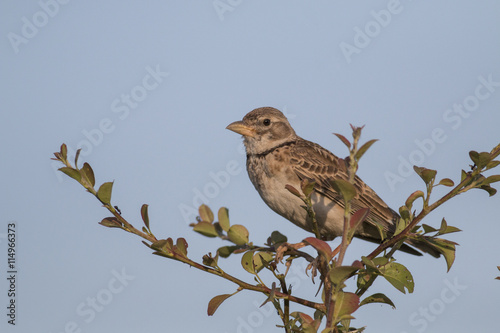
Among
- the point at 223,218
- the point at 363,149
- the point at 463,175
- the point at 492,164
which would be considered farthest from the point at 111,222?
the point at 492,164

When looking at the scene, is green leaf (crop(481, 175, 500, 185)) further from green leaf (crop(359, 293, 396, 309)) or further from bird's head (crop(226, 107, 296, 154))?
bird's head (crop(226, 107, 296, 154))

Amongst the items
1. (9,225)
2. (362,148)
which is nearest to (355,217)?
(362,148)

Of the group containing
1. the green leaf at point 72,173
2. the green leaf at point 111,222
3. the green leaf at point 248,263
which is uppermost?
the green leaf at point 72,173

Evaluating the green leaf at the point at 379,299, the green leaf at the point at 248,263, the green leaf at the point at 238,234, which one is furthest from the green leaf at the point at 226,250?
the green leaf at the point at 379,299

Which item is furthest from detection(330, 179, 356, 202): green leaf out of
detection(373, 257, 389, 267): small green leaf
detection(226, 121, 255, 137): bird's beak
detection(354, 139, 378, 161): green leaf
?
detection(226, 121, 255, 137): bird's beak

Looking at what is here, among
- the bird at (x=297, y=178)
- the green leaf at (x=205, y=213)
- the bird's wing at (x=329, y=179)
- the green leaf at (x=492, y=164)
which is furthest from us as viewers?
the bird's wing at (x=329, y=179)

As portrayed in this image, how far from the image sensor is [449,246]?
3.63 metres

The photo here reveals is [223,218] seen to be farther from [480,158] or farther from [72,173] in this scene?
[480,158]

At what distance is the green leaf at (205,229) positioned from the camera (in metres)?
2.70

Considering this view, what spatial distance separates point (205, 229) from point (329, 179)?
501 cm

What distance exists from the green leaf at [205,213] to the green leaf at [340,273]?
0.60m

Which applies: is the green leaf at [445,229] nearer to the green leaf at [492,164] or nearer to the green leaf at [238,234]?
the green leaf at [492,164]

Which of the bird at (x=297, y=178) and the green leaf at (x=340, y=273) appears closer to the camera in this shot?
the green leaf at (x=340, y=273)

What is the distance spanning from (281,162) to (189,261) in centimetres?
422
